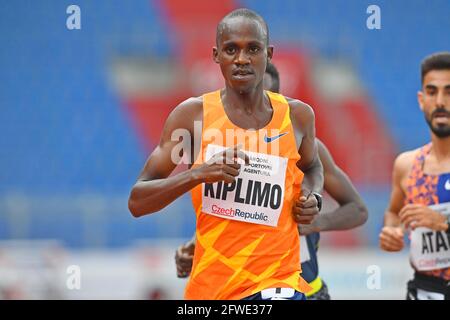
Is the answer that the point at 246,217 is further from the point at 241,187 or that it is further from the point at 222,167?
the point at 222,167

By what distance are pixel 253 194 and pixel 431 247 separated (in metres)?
1.94

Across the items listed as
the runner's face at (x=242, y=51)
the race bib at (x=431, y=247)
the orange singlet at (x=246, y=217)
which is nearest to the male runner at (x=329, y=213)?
the race bib at (x=431, y=247)

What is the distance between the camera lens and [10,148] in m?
13.5

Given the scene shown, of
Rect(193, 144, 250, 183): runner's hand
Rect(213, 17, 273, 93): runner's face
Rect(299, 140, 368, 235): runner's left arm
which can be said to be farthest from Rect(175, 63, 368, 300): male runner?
Rect(193, 144, 250, 183): runner's hand

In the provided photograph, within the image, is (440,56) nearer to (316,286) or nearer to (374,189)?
(316,286)

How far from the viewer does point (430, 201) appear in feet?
17.4

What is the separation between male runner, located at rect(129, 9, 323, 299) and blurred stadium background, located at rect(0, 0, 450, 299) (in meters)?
8.08

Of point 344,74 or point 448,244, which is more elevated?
point 344,74

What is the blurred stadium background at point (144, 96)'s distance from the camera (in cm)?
1212

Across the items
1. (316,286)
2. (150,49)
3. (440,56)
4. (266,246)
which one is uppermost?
(150,49)

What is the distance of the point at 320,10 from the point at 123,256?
6401 mm

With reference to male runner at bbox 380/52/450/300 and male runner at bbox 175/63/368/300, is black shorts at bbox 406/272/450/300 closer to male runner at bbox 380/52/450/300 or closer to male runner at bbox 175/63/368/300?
male runner at bbox 380/52/450/300

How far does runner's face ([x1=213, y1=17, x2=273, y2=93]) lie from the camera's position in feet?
11.7

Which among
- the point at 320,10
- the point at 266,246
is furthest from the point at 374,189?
the point at 266,246
